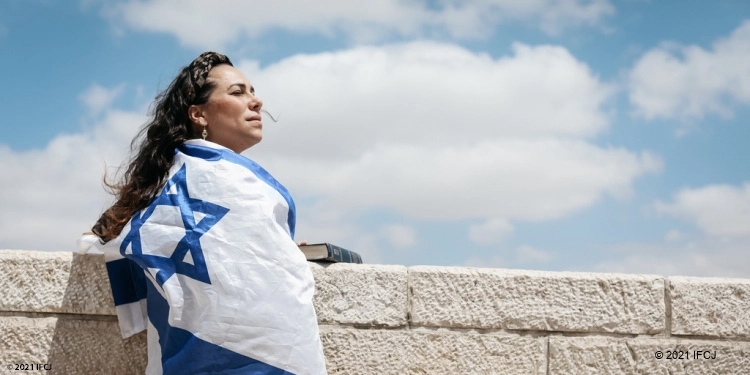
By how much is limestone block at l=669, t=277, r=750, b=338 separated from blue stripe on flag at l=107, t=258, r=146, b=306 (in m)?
2.35

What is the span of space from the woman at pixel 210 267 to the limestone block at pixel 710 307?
1780mm

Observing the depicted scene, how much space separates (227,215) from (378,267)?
0.86 metres

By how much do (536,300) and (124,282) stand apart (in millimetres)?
1767

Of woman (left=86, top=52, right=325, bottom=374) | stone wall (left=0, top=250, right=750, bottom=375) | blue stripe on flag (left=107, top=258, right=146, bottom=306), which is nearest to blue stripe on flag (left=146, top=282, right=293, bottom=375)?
woman (left=86, top=52, right=325, bottom=374)

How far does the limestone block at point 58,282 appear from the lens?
3.18 m

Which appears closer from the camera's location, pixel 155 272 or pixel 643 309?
pixel 155 272

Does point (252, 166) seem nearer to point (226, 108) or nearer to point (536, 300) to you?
point (226, 108)

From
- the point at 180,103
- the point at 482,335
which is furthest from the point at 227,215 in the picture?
the point at 482,335

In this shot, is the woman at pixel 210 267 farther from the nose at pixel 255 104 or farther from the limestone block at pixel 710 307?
the limestone block at pixel 710 307

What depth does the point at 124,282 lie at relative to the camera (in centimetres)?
301

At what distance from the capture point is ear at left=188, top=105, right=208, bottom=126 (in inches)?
124

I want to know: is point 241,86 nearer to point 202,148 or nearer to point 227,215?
point 202,148

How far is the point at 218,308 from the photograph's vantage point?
255cm

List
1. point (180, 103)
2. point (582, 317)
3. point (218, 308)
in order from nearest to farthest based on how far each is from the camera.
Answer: point (218, 308)
point (180, 103)
point (582, 317)
